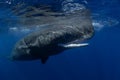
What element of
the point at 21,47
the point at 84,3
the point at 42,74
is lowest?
the point at 42,74

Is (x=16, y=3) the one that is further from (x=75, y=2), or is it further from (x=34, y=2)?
(x=75, y=2)

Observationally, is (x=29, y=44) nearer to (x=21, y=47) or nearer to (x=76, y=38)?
(x=21, y=47)

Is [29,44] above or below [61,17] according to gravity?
above

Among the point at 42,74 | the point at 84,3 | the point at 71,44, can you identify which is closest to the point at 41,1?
the point at 84,3

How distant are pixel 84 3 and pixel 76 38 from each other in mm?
10961

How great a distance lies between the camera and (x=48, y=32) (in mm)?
8164

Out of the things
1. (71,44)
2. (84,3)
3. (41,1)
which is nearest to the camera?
(71,44)

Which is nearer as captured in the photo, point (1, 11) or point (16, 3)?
point (16, 3)

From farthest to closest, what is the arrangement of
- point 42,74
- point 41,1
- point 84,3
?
point 42,74 < point 84,3 < point 41,1

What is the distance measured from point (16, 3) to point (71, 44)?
11.4 m

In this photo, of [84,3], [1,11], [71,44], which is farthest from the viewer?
[1,11]

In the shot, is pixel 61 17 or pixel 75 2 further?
pixel 61 17

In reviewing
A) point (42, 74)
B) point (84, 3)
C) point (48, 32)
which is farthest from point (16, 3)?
point (42, 74)

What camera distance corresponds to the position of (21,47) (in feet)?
25.9
